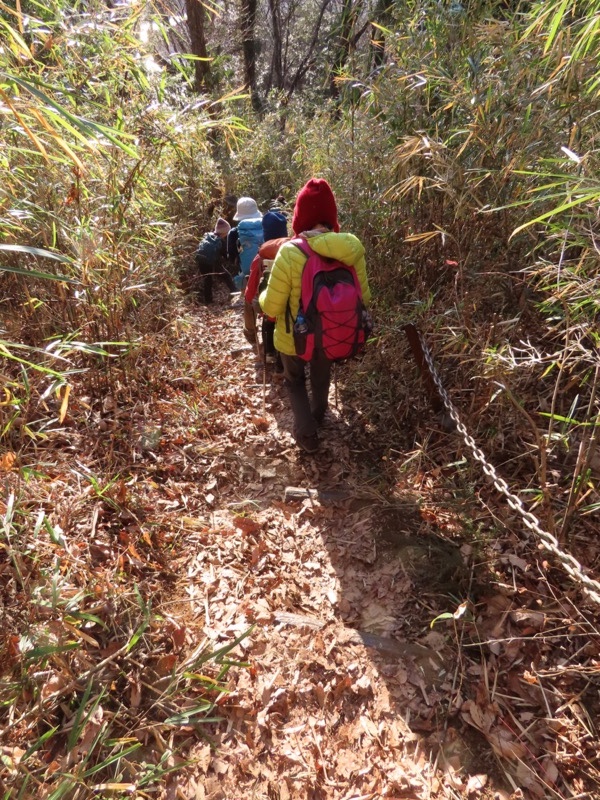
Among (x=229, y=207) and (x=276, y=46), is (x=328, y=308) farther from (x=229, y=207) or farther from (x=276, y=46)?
(x=276, y=46)

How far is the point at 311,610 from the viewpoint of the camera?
261 centimetres

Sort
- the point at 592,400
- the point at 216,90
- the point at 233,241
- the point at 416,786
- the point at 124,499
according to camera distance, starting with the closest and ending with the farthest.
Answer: the point at 416,786
the point at 592,400
the point at 124,499
the point at 233,241
the point at 216,90

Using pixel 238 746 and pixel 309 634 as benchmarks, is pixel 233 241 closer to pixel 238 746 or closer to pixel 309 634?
pixel 309 634

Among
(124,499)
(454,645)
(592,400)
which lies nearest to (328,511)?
(454,645)

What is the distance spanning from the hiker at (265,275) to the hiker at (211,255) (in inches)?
73.1

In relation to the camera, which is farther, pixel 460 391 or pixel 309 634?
pixel 460 391

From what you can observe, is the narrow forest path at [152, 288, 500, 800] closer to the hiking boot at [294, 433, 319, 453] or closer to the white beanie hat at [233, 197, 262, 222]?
the hiking boot at [294, 433, 319, 453]

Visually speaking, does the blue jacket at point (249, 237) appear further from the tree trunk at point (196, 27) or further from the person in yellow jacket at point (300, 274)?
the tree trunk at point (196, 27)

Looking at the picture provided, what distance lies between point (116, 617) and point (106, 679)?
0.26m

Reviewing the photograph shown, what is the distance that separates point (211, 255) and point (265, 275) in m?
3.01

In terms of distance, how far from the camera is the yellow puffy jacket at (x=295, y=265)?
2.94 metres

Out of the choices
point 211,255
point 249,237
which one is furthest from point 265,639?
point 211,255

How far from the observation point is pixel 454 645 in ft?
7.64

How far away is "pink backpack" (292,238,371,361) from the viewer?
2957 millimetres
